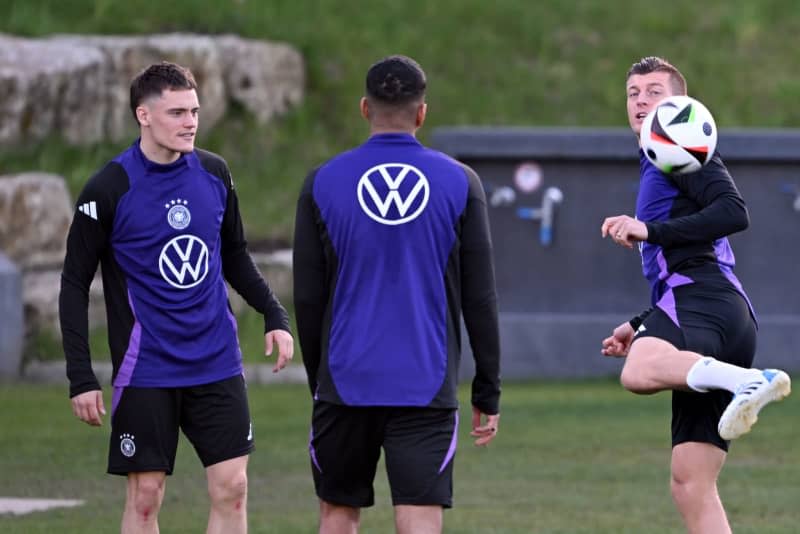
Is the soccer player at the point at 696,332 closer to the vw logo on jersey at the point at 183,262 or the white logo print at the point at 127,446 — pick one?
the vw logo on jersey at the point at 183,262

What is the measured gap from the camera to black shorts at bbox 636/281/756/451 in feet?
22.2

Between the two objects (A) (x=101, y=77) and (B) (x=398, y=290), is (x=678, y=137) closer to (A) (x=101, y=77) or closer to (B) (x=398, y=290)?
(B) (x=398, y=290)

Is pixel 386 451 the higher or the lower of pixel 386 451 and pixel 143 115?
the lower

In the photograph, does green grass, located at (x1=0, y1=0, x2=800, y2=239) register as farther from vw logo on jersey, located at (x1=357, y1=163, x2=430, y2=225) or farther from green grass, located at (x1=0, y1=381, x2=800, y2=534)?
vw logo on jersey, located at (x1=357, y1=163, x2=430, y2=225)

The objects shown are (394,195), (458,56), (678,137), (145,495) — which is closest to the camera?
(394,195)

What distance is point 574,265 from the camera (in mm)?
19172

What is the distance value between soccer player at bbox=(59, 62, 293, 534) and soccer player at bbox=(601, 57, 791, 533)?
1615mm

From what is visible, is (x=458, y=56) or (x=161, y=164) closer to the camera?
(x=161, y=164)

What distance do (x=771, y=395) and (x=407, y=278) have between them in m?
1.62

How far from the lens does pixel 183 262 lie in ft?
22.9

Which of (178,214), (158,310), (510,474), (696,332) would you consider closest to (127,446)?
(158,310)

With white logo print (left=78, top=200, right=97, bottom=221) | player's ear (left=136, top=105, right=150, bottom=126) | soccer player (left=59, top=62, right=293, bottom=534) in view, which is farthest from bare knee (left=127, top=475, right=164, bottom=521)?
player's ear (left=136, top=105, right=150, bottom=126)

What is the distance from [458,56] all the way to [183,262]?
19739mm

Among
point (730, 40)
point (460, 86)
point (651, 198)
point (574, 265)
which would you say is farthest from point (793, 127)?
point (651, 198)
